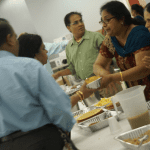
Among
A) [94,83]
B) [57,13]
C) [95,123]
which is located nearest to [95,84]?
[94,83]

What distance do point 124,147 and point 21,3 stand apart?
17.1ft

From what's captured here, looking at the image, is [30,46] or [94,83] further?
[30,46]

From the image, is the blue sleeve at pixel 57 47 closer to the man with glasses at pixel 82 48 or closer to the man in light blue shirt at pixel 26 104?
the man with glasses at pixel 82 48

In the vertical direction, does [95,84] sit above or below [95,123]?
above

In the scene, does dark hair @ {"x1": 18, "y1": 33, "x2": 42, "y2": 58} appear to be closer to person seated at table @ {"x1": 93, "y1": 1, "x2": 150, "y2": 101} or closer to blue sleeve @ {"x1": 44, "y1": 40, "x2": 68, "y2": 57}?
person seated at table @ {"x1": 93, "y1": 1, "x2": 150, "y2": 101}

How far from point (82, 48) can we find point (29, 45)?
1241 mm

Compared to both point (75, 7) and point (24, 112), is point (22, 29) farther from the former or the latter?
point (24, 112)

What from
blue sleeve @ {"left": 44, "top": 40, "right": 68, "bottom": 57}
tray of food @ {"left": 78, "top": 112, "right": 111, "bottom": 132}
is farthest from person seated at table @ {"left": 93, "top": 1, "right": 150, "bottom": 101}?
blue sleeve @ {"left": 44, "top": 40, "right": 68, "bottom": 57}

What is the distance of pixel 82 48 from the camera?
2.83m

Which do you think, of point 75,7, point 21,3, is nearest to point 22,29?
point 21,3

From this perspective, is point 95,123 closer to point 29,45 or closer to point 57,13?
point 29,45

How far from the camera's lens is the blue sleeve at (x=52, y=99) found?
3.22 feet

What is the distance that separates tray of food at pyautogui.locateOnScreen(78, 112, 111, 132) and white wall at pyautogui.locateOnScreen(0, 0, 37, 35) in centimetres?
428

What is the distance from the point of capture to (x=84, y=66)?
108 inches
